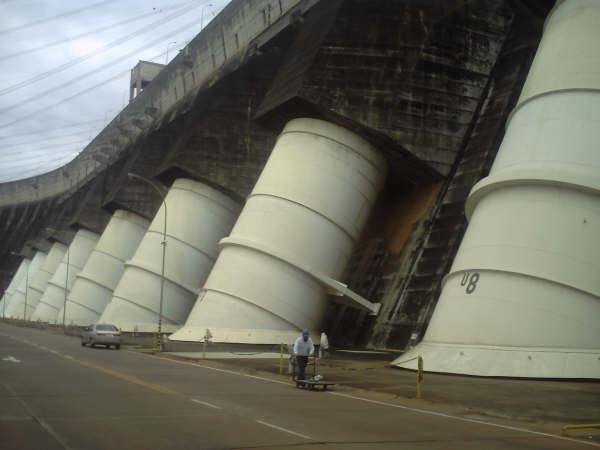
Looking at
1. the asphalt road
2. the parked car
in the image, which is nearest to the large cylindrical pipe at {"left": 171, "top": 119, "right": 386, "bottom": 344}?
the parked car

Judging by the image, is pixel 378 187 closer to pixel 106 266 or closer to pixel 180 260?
pixel 180 260

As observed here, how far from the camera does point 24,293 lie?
95062 millimetres

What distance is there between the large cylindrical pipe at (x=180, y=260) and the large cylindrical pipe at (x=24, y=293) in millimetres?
47566

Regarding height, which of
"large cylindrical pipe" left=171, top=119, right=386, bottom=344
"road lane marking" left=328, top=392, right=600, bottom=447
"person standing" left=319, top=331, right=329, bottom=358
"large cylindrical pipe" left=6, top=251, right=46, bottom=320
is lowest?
"large cylindrical pipe" left=6, top=251, right=46, bottom=320

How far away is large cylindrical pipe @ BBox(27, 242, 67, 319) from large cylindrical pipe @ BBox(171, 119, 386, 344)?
5765cm

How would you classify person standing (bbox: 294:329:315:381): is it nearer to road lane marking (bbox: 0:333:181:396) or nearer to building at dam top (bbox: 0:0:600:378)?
road lane marking (bbox: 0:333:181:396)

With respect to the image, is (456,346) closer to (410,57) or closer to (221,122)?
(410,57)

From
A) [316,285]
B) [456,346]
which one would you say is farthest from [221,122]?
[456,346]

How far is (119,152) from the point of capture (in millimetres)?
71500

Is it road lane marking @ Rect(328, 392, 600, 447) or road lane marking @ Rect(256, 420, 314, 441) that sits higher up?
road lane marking @ Rect(328, 392, 600, 447)

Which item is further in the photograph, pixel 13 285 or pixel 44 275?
pixel 13 285

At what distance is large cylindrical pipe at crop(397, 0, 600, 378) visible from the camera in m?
18.8

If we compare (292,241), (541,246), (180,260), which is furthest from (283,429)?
(180,260)

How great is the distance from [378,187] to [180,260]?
Answer: 1561cm
